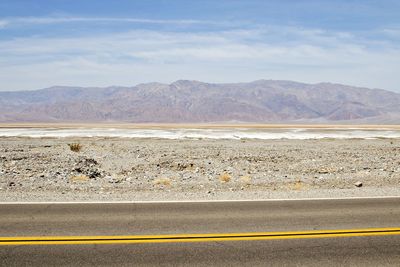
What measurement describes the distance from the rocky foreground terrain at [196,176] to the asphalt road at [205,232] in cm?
188

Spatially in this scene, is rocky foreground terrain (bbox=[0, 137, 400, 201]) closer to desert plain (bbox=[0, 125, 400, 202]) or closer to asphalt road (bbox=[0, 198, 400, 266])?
desert plain (bbox=[0, 125, 400, 202])

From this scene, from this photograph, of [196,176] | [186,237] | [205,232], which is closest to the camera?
[186,237]

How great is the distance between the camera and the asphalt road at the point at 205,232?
7230 millimetres

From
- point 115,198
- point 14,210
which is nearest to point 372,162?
point 115,198

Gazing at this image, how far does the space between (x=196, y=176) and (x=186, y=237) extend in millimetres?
11524

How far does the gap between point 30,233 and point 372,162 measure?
21.8 meters

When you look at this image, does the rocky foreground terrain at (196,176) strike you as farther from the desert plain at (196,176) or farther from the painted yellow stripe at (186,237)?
the painted yellow stripe at (186,237)

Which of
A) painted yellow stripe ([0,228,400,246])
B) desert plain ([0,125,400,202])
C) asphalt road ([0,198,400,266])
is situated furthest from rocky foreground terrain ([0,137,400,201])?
painted yellow stripe ([0,228,400,246])

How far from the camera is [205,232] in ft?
28.9

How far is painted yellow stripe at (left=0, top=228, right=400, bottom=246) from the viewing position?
8.05 meters

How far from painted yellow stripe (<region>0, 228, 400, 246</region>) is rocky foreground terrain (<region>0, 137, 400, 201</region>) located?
4326 mm

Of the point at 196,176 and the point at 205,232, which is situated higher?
the point at 205,232

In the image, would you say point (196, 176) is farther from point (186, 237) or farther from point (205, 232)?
point (186, 237)

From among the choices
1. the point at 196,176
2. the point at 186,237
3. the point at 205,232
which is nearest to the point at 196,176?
the point at 196,176
